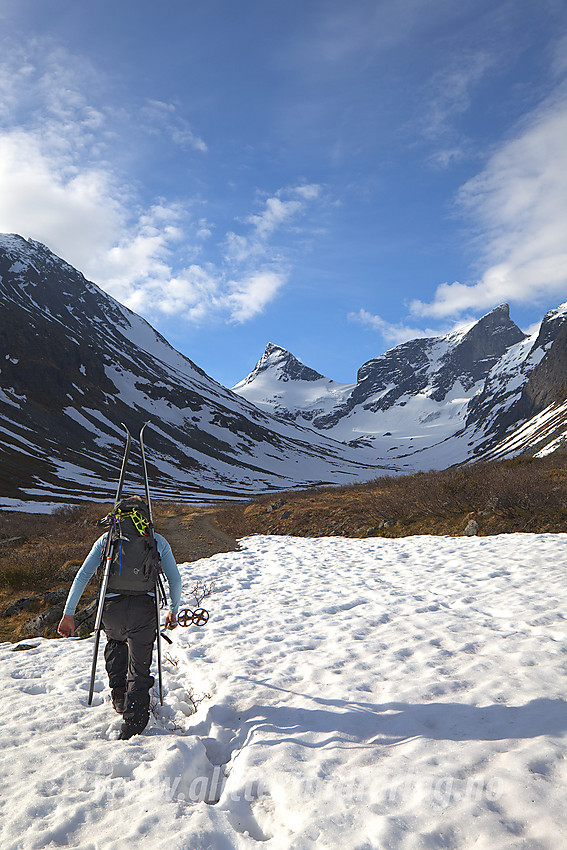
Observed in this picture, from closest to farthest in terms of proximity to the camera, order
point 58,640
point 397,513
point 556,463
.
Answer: point 58,640, point 397,513, point 556,463

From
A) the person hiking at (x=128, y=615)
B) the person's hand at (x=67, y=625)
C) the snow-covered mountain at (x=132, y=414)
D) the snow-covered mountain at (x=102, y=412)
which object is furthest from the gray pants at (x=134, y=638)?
the snow-covered mountain at (x=132, y=414)

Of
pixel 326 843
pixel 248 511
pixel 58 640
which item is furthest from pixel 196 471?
pixel 326 843

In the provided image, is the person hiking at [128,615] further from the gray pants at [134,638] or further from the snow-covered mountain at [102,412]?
the snow-covered mountain at [102,412]

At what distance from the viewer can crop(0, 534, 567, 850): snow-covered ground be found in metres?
3.31

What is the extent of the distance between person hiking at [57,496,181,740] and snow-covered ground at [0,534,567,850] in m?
0.37

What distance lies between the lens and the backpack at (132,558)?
526 centimetres

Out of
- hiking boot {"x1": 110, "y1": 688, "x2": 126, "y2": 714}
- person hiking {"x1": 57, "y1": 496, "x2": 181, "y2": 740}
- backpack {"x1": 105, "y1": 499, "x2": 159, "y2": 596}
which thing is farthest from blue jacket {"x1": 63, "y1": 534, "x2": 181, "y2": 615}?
hiking boot {"x1": 110, "y1": 688, "x2": 126, "y2": 714}

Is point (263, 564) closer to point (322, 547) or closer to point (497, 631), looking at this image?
point (322, 547)

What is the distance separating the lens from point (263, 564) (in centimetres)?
1419

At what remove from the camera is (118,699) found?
548 centimetres

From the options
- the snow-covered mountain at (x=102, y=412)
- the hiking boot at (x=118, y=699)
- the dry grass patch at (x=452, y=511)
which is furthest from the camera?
the snow-covered mountain at (x=102, y=412)

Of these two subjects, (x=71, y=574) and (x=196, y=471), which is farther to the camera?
(x=196, y=471)

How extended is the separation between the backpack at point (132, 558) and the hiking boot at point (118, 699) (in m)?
1.38

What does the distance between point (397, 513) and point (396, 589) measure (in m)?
8.73
